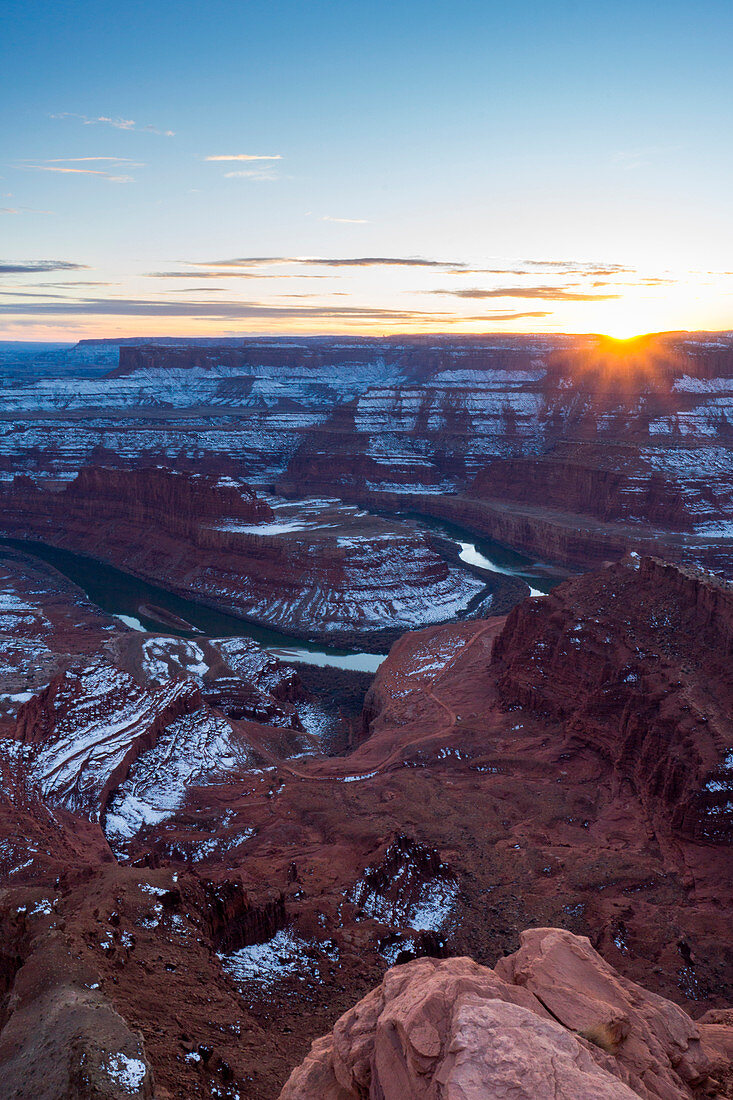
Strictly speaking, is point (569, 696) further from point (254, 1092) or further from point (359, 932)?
point (254, 1092)

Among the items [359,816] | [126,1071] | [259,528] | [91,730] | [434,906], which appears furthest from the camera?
[259,528]

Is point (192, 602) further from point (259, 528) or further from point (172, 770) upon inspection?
point (172, 770)

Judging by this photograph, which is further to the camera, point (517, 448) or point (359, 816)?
point (517, 448)

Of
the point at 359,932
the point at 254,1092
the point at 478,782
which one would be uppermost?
the point at 254,1092

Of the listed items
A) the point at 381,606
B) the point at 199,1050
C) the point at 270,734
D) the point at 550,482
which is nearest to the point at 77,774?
the point at 270,734

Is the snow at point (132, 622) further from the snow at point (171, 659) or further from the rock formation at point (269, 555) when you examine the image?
the snow at point (171, 659)

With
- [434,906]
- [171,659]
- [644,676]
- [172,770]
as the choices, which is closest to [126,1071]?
[434,906]

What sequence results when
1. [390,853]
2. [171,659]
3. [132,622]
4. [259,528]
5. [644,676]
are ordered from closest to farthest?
[390,853] < [644,676] < [171,659] < [132,622] < [259,528]

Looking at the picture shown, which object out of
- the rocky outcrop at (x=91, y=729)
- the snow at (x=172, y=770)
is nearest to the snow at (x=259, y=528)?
the rocky outcrop at (x=91, y=729)
